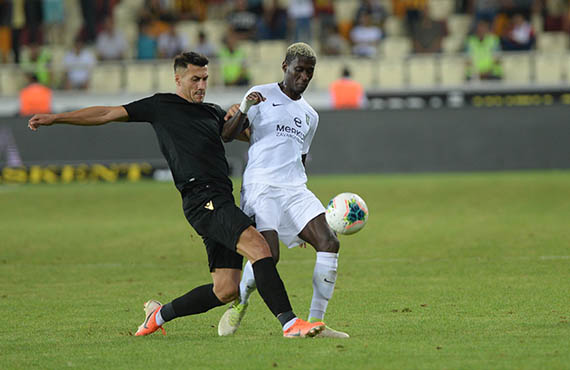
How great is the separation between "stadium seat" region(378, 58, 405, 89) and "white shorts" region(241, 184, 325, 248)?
18504mm

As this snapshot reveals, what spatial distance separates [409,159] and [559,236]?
9.35m

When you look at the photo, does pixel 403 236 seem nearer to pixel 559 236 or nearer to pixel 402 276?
pixel 559 236

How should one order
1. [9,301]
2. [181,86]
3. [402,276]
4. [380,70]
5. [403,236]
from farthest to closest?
1. [380,70]
2. [403,236]
3. [402,276]
4. [9,301]
5. [181,86]

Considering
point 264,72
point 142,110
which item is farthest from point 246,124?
point 264,72

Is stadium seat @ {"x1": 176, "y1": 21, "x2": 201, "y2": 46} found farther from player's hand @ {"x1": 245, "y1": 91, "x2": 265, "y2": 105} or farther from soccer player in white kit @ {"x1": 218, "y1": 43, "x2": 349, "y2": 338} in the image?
player's hand @ {"x1": 245, "y1": 91, "x2": 265, "y2": 105}

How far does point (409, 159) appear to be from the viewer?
2228cm

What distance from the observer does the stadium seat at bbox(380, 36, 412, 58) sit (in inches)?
1040

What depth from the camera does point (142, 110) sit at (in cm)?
709

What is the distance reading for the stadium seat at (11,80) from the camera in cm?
2683

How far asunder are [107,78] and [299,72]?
20073 millimetres

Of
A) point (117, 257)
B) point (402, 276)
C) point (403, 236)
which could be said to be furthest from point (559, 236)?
point (117, 257)

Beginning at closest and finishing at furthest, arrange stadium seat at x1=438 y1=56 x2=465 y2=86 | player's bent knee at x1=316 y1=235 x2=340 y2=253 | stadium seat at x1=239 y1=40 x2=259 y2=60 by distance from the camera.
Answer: player's bent knee at x1=316 y1=235 x2=340 y2=253, stadium seat at x1=438 y1=56 x2=465 y2=86, stadium seat at x1=239 y1=40 x2=259 y2=60

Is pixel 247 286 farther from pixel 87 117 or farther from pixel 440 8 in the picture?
pixel 440 8

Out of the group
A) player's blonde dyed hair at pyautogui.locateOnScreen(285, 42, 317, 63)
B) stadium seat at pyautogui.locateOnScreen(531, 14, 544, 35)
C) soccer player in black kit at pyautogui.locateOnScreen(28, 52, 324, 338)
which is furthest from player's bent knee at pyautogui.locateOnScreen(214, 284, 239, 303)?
stadium seat at pyautogui.locateOnScreen(531, 14, 544, 35)
